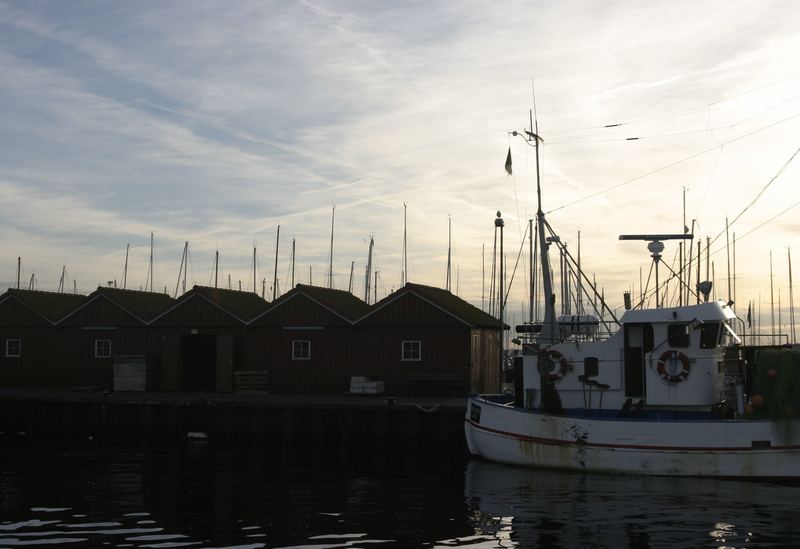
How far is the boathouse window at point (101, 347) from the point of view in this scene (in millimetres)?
44528

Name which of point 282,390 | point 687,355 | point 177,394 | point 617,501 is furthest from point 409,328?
point 617,501

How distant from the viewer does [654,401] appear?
25.9 m

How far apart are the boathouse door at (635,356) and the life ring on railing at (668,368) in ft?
1.76

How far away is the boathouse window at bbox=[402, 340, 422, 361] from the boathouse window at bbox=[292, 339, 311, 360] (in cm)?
459

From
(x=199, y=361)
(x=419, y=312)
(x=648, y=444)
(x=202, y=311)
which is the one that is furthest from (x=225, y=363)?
(x=648, y=444)

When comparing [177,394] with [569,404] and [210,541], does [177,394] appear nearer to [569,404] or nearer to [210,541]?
[569,404]

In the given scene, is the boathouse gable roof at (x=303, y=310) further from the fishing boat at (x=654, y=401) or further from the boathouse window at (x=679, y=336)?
the boathouse window at (x=679, y=336)

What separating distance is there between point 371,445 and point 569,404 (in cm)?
852

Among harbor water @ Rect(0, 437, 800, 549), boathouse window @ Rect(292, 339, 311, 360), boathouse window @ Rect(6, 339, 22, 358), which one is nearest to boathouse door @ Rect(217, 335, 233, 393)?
boathouse window @ Rect(292, 339, 311, 360)

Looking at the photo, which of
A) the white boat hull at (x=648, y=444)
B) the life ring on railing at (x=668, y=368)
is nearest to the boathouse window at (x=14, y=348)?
the white boat hull at (x=648, y=444)

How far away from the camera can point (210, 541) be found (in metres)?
17.2

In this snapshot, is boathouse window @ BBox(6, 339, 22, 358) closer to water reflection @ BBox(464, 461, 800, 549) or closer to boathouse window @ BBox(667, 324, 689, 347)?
water reflection @ BBox(464, 461, 800, 549)

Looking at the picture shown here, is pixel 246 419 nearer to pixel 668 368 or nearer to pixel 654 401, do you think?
pixel 654 401

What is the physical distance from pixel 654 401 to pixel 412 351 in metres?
15.5
